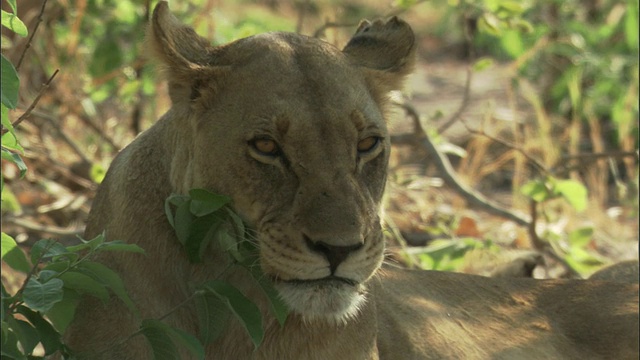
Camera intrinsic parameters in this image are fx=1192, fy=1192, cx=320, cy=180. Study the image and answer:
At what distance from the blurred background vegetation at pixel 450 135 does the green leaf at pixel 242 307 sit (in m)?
1.16

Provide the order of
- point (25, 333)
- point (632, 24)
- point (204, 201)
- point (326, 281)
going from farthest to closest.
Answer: point (632, 24), point (204, 201), point (326, 281), point (25, 333)

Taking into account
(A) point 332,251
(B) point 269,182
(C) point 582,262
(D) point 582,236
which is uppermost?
(B) point 269,182

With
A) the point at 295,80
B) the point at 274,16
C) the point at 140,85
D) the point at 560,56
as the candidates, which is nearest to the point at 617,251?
the point at 140,85

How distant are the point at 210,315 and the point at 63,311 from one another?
0.38 meters

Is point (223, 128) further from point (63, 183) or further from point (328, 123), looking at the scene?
point (63, 183)

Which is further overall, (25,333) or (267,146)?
(267,146)

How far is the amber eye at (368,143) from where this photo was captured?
10.5 feet

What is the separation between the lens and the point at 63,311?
2.97 metres

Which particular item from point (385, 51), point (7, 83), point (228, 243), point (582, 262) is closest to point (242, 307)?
point (228, 243)

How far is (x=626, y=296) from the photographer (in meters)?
4.70

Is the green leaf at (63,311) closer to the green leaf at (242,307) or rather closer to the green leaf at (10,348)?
the green leaf at (10,348)

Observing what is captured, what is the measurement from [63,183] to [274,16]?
24.6 feet

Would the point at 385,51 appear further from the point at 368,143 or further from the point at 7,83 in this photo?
the point at 7,83

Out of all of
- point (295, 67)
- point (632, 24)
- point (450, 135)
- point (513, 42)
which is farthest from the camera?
point (450, 135)
